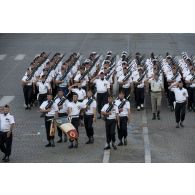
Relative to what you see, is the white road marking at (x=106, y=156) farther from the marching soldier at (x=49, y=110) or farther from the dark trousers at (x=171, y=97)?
the dark trousers at (x=171, y=97)

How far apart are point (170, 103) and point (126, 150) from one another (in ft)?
16.6

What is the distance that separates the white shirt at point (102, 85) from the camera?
2136cm

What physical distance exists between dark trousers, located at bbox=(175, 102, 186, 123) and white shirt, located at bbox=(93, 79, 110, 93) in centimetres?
251

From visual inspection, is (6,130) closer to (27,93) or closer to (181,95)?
(181,95)

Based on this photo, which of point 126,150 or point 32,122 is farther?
point 32,122

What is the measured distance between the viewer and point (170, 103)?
22.5 m

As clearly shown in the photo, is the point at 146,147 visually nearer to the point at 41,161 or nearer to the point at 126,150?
the point at 126,150

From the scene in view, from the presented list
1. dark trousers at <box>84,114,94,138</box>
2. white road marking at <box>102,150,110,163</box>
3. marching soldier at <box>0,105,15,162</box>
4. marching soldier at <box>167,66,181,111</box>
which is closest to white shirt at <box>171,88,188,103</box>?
marching soldier at <box>167,66,181,111</box>

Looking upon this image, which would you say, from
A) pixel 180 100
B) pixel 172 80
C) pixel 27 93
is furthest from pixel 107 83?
pixel 27 93

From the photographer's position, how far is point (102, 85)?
21375 mm

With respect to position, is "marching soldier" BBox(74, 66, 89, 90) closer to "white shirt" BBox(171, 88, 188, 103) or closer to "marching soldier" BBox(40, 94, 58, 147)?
"white shirt" BBox(171, 88, 188, 103)

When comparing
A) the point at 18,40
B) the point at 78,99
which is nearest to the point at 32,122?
the point at 78,99

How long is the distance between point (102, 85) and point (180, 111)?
274 cm

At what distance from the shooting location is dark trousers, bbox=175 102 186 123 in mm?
19984
